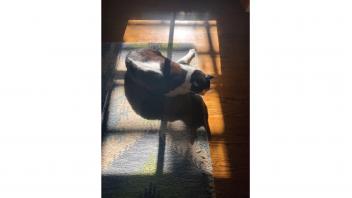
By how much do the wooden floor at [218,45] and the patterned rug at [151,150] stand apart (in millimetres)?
66

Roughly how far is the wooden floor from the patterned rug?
66 mm

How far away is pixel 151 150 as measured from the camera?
1.37m

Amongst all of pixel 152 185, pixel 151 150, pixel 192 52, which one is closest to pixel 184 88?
pixel 192 52

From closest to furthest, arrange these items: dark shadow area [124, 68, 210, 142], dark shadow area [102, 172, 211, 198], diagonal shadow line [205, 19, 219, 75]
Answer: dark shadow area [102, 172, 211, 198], dark shadow area [124, 68, 210, 142], diagonal shadow line [205, 19, 219, 75]

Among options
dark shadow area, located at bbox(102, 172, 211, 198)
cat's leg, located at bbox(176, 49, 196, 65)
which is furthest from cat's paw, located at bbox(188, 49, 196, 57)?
dark shadow area, located at bbox(102, 172, 211, 198)

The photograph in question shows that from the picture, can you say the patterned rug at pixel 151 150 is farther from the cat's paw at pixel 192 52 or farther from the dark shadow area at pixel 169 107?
the cat's paw at pixel 192 52

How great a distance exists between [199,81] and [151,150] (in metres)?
0.34

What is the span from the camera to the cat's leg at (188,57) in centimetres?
153

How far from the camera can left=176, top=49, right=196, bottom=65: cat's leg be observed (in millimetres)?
1525

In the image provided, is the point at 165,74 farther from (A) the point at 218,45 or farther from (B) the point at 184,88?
(A) the point at 218,45

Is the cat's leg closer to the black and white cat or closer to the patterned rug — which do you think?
the black and white cat

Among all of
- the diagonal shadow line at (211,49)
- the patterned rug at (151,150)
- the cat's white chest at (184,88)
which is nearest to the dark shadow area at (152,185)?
the patterned rug at (151,150)
